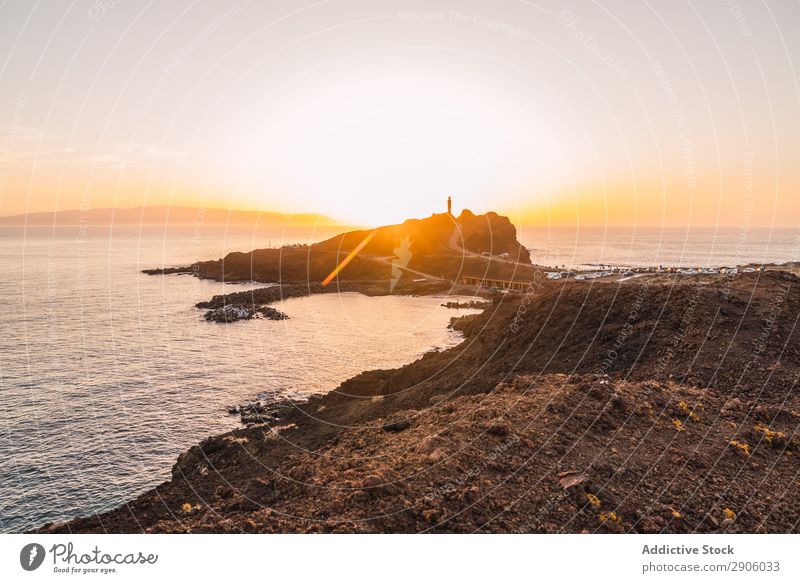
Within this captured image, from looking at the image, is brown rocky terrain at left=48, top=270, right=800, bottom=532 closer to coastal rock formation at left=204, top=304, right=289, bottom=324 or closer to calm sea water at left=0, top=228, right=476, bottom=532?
calm sea water at left=0, top=228, right=476, bottom=532

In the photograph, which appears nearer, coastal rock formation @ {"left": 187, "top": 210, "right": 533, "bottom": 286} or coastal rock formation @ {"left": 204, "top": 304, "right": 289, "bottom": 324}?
coastal rock formation @ {"left": 204, "top": 304, "right": 289, "bottom": 324}

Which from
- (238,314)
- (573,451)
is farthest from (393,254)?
(573,451)

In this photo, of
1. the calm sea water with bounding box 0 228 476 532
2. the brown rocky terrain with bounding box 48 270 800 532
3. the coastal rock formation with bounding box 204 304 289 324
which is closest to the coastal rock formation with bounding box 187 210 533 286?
the calm sea water with bounding box 0 228 476 532

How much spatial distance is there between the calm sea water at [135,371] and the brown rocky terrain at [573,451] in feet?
14.5

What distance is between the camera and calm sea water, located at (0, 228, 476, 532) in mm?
26656

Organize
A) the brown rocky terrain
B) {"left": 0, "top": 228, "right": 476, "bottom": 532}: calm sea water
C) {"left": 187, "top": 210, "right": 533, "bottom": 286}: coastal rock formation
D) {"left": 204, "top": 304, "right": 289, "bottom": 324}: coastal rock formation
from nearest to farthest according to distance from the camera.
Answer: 1. the brown rocky terrain
2. {"left": 0, "top": 228, "right": 476, "bottom": 532}: calm sea water
3. {"left": 204, "top": 304, "right": 289, "bottom": 324}: coastal rock formation
4. {"left": 187, "top": 210, "right": 533, "bottom": 286}: coastal rock formation

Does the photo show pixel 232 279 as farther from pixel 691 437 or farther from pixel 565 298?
pixel 691 437

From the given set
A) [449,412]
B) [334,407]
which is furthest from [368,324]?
[449,412]

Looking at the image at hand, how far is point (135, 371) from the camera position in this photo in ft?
147

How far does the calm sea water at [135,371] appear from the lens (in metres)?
26.7

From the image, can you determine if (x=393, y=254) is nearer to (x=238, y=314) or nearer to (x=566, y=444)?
(x=238, y=314)

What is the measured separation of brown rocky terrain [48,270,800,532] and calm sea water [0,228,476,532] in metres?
4.41

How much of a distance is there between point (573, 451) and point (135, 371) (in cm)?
4446

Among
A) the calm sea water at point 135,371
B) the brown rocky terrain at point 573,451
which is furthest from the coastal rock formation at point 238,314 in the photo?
the brown rocky terrain at point 573,451
